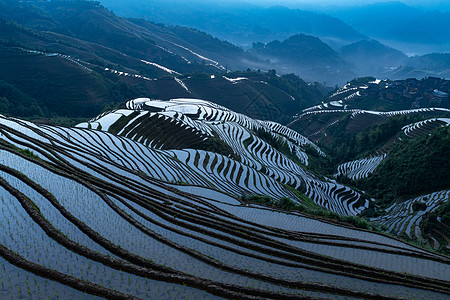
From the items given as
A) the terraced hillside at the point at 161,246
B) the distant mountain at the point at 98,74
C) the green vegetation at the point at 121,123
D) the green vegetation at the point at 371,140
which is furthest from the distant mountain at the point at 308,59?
the terraced hillside at the point at 161,246

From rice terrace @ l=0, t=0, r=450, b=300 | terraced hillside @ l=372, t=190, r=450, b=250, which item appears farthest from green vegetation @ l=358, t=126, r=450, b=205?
terraced hillside @ l=372, t=190, r=450, b=250

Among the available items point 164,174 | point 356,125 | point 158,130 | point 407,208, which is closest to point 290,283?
point 164,174

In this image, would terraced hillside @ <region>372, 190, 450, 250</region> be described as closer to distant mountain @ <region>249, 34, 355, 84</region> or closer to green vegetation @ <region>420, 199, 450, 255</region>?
green vegetation @ <region>420, 199, 450, 255</region>

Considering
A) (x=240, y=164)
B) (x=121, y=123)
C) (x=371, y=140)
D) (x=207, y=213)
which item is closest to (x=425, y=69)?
(x=371, y=140)

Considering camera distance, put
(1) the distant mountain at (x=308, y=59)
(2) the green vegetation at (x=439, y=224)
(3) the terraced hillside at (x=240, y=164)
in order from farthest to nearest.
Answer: (1) the distant mountain at (x=308, y=59) → (3) the terraced hillside at (x=240, y=164) → (2) the green vegetation at (x=439, y=224)

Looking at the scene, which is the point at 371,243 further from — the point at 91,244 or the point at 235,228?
the point at 91,244

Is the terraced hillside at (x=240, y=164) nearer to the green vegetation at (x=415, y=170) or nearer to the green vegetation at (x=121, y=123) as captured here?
the green vegetation at (x=121, y=123)
